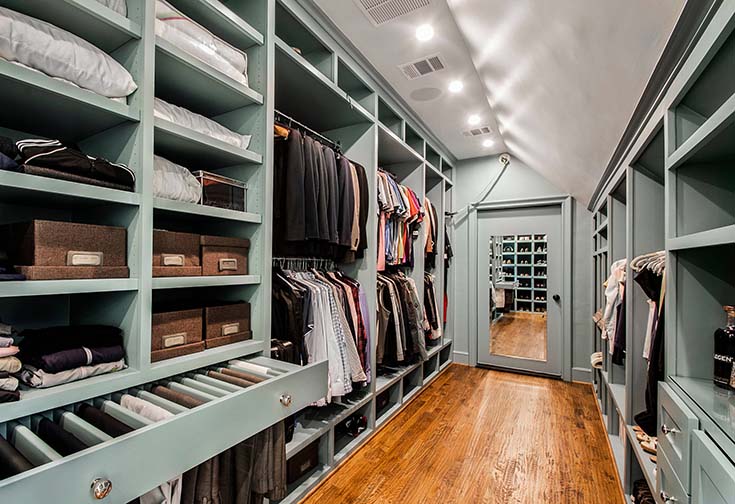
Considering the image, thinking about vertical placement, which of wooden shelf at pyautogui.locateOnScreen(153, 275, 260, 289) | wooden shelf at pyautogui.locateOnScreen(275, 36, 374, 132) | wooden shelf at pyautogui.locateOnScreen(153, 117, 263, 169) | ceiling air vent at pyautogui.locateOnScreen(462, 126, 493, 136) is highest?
ceiling air vent at pyautogui.locateOnScreen(462, 126, 493, 136)

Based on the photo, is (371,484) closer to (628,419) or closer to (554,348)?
(628,419)

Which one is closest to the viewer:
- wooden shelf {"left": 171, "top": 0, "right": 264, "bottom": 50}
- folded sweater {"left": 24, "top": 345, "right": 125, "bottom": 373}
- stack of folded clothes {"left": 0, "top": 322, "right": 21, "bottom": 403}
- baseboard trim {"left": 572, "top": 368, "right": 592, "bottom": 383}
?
stack of folded clothes {"left": 0, "top": 322, "right": 21, "bottom": 403}

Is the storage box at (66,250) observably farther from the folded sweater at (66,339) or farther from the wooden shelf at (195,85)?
the wooden shelf at (195,85)

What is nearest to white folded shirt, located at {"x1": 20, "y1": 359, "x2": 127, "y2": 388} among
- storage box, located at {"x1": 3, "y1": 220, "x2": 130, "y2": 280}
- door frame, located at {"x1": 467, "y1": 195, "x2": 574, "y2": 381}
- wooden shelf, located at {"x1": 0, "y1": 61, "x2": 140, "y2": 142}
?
storage box, located at {"x1": 3, "y1": 220, "x2": 130, "y2": 280}

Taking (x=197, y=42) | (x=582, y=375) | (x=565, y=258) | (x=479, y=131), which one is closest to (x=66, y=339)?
(x=197, y=42)

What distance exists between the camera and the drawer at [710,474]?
0.76m

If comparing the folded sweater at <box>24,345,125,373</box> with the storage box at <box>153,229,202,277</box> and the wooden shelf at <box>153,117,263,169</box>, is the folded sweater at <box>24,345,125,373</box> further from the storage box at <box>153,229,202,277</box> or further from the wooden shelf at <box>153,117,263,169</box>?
the wooden shelf at <box>153,117,263,169</box>

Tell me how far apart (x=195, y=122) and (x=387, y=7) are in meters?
1.21

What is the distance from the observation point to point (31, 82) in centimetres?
91

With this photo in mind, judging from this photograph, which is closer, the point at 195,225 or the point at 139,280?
the point at 139,280

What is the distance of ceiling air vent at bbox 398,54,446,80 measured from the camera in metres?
2.38

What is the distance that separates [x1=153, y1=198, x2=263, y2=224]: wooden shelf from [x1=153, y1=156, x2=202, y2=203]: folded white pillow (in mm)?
55

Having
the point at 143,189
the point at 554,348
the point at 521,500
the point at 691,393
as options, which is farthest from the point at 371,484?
the point at 554,348

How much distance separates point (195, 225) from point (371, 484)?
171cm
